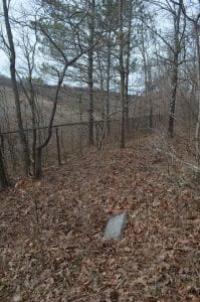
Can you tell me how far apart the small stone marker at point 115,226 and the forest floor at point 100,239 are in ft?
0.39

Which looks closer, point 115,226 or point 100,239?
point 100,239

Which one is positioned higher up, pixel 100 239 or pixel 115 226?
pixel 115 226

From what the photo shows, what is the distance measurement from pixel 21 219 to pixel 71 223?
1.47 meters

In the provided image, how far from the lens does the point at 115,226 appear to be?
803 cm

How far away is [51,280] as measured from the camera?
6676mm

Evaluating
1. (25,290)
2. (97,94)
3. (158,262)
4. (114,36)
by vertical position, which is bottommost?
(25,290)

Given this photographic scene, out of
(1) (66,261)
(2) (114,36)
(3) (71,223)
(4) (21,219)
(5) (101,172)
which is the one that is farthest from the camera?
(2) (114,36)

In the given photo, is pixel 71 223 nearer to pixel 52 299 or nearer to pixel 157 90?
pixel 52 299

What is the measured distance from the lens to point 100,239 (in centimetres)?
777

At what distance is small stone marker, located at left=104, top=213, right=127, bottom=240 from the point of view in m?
7.74

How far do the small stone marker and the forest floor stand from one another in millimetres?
118

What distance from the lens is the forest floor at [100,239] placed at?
592 centimetres

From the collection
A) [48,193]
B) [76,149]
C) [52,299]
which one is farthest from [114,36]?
[52,299]

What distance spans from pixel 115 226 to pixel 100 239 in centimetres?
44
